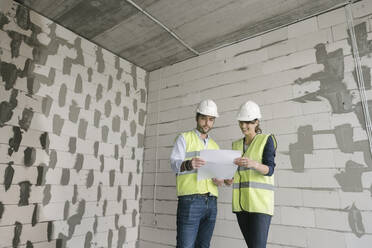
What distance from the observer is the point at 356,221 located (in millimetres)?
2076

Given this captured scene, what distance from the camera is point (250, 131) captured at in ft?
6.23

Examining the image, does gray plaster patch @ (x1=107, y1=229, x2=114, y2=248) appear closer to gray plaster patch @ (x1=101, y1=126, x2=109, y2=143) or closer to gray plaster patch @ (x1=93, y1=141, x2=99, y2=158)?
gray plaster patch @ (x1=93, y1=141, x2=99, y2=158)

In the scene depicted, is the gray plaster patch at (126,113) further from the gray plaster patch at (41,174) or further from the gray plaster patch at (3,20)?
the gray plaster patch at (3,20)

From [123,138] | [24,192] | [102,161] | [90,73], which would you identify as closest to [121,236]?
[102,161]

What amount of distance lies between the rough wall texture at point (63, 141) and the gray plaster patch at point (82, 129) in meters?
0.01

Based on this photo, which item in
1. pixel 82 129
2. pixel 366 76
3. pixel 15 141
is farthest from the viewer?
pixel 82 129

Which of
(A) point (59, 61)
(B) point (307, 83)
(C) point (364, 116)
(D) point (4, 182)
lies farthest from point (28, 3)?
(C) point (364, 116)

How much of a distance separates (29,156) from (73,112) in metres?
0.66

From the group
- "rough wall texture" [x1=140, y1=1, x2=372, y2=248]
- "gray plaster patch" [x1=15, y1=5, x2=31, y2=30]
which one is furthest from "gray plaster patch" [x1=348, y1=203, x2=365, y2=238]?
"gray plaster patch" [x1=15, y1=5, x2=31, y2=30]

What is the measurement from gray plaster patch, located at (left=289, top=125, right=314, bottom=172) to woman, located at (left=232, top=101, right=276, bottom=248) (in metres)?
0.78

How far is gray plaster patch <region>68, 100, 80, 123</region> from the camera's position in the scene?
284 centimetres

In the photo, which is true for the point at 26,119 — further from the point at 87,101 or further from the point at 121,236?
the point at 121,236

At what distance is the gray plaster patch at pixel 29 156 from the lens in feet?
7.93

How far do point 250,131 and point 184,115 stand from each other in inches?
64.2
